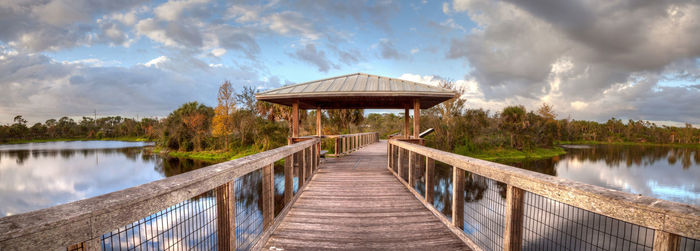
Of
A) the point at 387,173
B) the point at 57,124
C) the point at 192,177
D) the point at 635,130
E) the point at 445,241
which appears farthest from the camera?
the point at 57,124

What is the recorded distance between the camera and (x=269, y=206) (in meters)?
3.02

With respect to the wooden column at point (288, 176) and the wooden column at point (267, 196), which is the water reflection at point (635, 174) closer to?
the wooden column at point (288, 176)

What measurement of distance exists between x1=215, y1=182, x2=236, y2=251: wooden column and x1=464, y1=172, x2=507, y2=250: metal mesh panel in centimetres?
216

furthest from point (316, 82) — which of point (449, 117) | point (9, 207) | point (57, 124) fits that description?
point (57, 124)

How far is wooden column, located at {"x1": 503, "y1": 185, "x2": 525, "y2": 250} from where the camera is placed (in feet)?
7.07

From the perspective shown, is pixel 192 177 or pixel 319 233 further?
pixel 319 233

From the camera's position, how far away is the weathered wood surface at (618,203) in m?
1.19

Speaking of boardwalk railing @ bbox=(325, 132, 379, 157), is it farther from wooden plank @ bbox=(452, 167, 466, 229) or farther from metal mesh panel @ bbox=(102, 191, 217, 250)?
wooden plank @ bbox=(452, 167, 466, 229)

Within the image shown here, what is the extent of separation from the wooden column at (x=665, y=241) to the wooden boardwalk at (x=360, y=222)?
1.64 metres

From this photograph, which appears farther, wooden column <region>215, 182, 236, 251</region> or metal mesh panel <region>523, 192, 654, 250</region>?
wooden column <region>215, 182, 236, 251</region>

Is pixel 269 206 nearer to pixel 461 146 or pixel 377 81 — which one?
pixel 377 81

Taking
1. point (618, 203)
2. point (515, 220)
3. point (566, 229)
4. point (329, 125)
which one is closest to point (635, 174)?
point (329, 125)

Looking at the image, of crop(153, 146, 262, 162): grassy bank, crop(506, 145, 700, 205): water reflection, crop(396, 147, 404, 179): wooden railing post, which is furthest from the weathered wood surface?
crop(153, 146, 262, 162): grassy bank

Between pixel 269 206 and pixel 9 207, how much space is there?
34.7m
